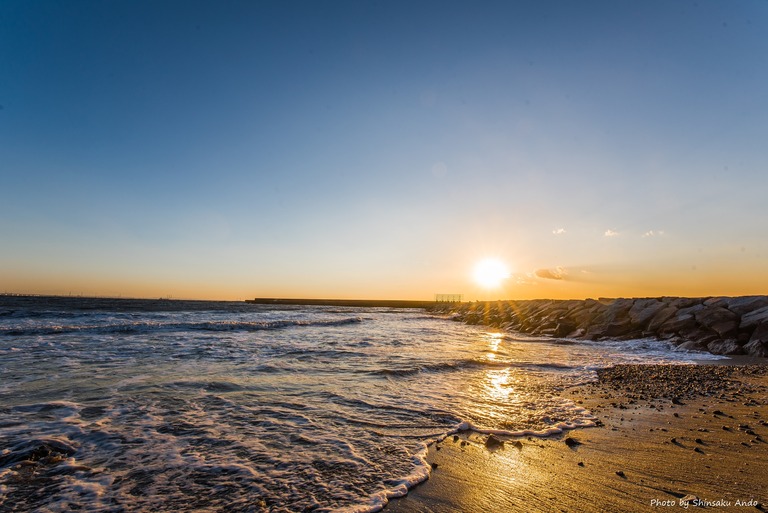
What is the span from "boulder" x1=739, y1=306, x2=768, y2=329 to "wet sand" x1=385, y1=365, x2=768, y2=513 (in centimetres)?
1159

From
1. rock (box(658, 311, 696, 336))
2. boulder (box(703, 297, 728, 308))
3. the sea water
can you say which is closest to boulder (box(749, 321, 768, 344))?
rock (box(658, 311, 696, 336))

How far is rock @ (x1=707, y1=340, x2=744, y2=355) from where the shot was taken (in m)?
14.9

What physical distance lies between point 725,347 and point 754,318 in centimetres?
206

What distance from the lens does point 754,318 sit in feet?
51.4

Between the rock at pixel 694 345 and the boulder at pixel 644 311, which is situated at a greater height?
the boulder at pixel 644 311

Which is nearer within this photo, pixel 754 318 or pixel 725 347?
pixel 725 347

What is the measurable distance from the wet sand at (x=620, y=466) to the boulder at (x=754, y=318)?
11.6m

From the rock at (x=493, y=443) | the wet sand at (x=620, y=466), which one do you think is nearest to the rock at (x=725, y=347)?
the wet sand at (x=620, y=466)

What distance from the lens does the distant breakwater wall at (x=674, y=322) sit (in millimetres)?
15477

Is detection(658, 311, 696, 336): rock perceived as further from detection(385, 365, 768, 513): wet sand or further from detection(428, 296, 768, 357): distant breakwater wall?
detection(385, 365, 768, 513): wet sand

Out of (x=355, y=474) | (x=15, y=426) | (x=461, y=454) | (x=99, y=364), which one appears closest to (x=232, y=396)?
(x=15, y=426)

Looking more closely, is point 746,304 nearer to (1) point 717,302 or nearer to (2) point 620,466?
(1) point 717,302

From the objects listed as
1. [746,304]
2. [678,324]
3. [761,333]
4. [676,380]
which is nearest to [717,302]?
[746,304]

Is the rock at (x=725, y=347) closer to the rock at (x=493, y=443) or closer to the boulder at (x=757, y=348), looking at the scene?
the boulder at (x=757, y=348)
